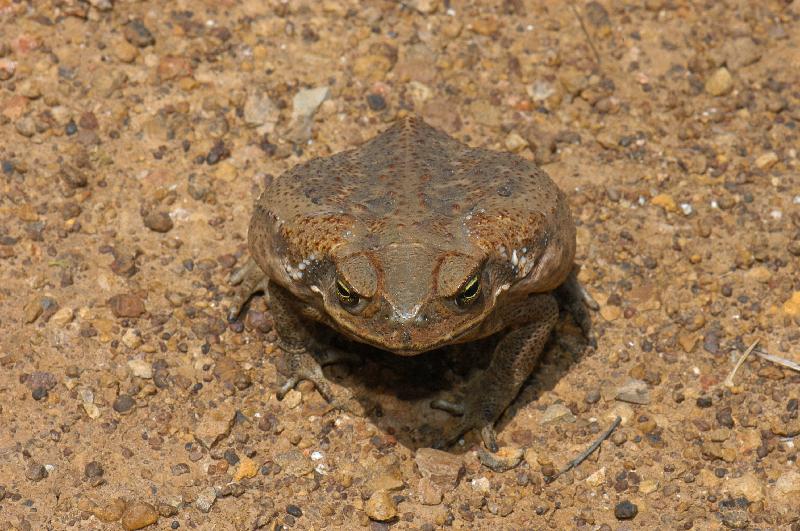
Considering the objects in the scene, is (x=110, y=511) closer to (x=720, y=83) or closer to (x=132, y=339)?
(x=132, y=339)

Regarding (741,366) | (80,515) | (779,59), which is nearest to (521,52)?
(779,59)

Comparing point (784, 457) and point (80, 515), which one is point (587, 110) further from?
point (80, 515)

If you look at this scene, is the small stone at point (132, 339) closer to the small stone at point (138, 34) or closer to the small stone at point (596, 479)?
the small stone at point (138, 34)

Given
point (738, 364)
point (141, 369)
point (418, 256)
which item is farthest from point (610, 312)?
point (141, 369)

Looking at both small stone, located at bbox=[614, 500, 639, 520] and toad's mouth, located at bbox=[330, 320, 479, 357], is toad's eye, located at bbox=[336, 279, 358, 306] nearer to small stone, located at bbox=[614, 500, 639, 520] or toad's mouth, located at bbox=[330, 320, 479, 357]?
toad's mouth, located at bbox=[330, 320, 479, 357]

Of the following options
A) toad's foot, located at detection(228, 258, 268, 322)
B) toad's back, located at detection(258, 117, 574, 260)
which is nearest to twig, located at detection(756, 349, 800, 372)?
toad's back, located at detection(258, 117, 574, 260)
